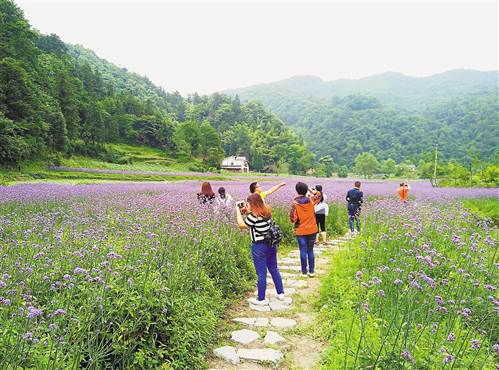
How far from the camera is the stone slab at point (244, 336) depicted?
4176 millimetres

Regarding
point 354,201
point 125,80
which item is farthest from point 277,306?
point 125,80

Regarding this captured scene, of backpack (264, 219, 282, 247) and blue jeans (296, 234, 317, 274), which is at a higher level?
backpack (264, 219, 282, 247)

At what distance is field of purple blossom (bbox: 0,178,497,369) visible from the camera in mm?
2590

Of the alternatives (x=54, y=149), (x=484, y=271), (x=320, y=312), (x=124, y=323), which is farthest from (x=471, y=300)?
(x=54, y=149)

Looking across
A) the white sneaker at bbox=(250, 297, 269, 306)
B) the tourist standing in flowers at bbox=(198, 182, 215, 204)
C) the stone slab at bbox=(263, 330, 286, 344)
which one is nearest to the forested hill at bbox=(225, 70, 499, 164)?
the tourist standing in flowers at bbox=(198, 182, 215, 204)

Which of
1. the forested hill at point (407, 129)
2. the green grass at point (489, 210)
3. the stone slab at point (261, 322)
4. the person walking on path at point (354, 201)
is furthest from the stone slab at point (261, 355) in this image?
the forested hill at point (407, 129)

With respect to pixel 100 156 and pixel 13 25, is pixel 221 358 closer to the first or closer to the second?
pixel 13 25

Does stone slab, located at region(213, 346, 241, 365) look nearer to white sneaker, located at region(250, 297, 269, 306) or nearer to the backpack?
white sneaker, located at region(250, 297, 269, 306)

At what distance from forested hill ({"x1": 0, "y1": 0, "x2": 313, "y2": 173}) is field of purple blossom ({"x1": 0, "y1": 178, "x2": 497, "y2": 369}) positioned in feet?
80.7

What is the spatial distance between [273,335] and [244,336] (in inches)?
14.6

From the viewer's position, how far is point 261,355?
3797 millimetres

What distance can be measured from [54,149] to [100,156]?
12.9 metres

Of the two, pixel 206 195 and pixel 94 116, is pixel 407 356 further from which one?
pixel 94 116

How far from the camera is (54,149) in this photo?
3791cm
